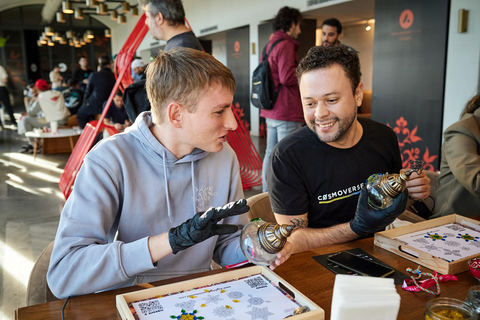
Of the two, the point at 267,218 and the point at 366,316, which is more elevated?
the point at 366,316

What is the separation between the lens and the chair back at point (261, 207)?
72.1 inches

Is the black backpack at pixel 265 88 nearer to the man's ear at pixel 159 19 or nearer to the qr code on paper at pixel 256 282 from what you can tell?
the man's ear at pixel 159 19

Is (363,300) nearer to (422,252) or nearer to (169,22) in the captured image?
(422,252)

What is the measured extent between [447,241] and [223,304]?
34.0 inches

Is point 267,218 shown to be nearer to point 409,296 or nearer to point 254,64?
point 409,296

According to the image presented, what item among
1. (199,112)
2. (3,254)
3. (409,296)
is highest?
(199,112)

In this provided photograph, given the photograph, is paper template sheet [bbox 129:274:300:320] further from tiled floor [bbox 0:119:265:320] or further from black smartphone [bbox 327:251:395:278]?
tiled floor [bbox 0:119:265:320]

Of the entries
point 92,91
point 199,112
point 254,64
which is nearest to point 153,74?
point 199,112

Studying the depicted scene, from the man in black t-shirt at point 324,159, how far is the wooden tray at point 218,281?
57 centimetres

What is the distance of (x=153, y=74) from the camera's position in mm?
1371

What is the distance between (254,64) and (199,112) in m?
7.72

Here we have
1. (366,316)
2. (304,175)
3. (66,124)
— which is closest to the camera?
(366,316)

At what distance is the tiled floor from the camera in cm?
278

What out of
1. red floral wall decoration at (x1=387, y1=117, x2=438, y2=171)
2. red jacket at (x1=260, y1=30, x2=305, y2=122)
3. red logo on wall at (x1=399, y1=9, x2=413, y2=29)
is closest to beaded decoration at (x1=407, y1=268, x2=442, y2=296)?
red jacket at (x1=260, y1=30, x2=305, y2=122)
